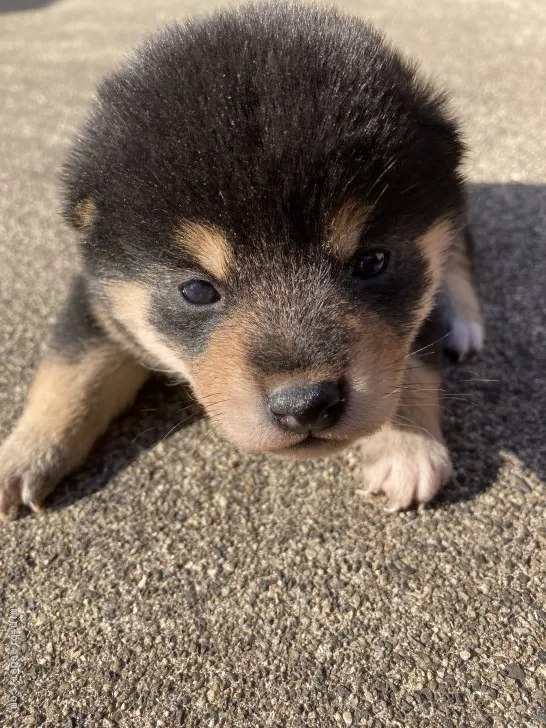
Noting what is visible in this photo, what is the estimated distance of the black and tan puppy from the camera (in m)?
1.62

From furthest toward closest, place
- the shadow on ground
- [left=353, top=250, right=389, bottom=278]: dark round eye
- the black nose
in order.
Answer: the shadow on ground
[left=353, top=250, right=389, bottom=278]: dark round eye
the black nose

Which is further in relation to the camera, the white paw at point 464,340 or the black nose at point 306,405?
the white paw at point 464,340

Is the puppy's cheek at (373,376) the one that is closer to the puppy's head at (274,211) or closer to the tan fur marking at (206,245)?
the puppy's head at (274,211)

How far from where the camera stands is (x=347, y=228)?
1.71 meters

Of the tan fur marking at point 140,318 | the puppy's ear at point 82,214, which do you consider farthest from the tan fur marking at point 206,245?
the puppy's ear at point 82,214

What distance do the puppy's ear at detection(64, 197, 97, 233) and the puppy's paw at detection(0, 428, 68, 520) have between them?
0.75 m

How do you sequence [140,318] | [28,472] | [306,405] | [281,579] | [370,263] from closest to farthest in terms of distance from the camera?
[306,405] < [370,263] < [281,579] < [140,318] < [28,472]

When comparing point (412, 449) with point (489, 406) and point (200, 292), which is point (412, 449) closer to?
point (489, 406)

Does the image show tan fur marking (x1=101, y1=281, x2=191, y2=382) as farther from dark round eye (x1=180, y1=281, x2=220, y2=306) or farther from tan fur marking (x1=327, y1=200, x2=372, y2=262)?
tan fur marking (x1=327, y1=200, x2=372, y2=262)

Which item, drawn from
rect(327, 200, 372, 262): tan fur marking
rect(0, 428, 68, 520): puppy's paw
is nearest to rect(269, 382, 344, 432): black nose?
rect(327, 200, 372, 262): tan fur marking

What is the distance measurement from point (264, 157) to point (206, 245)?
0.28m

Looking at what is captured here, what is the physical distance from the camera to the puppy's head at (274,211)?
161 centimetres

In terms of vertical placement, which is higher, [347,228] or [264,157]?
[264,157]

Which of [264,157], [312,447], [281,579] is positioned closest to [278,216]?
[264,157]
